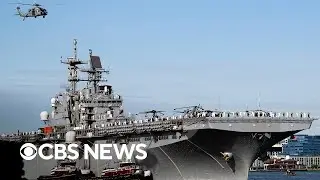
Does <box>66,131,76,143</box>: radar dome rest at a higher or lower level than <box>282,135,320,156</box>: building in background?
higher

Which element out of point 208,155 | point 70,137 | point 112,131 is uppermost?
point 112,131

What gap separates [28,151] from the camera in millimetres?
45156

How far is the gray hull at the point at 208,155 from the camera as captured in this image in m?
35.2

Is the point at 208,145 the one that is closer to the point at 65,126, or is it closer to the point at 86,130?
the point at 86,130

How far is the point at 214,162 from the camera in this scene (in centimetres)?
3669

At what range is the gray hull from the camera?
116 ft

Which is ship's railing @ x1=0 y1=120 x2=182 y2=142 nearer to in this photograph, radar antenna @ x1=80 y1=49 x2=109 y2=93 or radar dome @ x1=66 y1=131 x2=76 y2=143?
radar dome @ x1=66 y1=131 x2=76 y2=143

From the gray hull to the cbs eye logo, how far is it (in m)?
9.53

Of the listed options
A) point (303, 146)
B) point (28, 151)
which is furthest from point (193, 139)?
point (303, 146)

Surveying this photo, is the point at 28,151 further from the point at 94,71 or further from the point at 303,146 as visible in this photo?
the point at 303,146

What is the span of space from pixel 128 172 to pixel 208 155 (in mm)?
5306

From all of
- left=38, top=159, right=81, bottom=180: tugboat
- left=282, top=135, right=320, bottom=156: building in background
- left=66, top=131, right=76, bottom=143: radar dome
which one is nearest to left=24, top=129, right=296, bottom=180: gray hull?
left=38, top=159, right=81, bottom=180: tugboat

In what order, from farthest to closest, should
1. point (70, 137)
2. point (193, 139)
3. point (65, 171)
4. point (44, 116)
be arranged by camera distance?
1. point (44, 116)
2. point (70, 137)
3. point (65, 171)
4. point (193, 139)

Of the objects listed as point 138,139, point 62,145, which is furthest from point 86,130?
point 138,139
